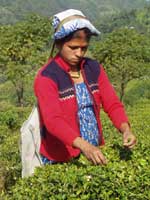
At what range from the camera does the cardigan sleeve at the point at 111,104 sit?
3.04 m

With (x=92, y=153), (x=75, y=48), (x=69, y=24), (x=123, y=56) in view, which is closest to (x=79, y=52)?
(x=75, y=48)

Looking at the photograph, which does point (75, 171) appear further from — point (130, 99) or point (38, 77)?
point (130, 99)

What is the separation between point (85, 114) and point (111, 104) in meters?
0.17

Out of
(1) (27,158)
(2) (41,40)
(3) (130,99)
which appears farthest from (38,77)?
(3) (130,99)

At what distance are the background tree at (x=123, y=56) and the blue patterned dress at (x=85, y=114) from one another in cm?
2165

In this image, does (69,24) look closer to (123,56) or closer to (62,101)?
(62,101)

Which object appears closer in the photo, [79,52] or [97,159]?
[97,159]

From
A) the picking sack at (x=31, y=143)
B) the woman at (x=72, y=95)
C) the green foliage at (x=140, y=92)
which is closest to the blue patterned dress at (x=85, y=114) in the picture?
the woman at (x=72, y=95)

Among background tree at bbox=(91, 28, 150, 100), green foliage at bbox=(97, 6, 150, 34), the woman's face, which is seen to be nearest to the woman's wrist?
the woman's face

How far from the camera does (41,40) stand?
2514 centimetres

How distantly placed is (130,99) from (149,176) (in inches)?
1253

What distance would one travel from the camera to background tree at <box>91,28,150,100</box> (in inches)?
979

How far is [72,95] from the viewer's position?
3045 millimetres

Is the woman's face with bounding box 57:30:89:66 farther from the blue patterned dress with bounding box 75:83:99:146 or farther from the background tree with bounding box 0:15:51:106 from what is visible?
the background tree with bounding box 0:15:51:106
